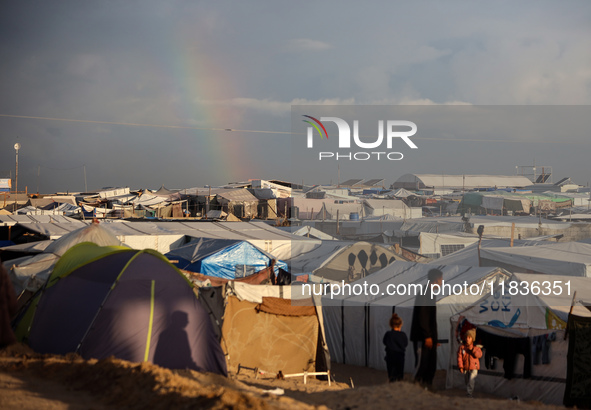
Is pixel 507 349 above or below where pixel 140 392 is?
below

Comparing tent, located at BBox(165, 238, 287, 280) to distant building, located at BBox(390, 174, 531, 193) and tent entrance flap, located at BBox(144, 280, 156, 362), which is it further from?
distant building, located at BBox(390, 174, 531, 193)

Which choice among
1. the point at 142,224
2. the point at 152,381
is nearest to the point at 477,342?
the point at 152,381

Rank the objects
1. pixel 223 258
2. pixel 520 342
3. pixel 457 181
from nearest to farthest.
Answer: pixel 520 342, pixel 223 258, pixel 457 181

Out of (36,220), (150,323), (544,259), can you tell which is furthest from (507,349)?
(36,220)

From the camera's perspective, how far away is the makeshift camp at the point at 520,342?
966 cm

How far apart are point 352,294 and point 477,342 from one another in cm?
403

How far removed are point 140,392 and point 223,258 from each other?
46.5 feet

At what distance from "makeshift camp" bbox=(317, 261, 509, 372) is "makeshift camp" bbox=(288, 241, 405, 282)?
5.84 metres

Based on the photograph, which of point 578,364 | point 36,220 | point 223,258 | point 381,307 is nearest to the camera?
point 578,364

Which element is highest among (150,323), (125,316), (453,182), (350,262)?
(125,316)

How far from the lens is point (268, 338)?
10.8 metres

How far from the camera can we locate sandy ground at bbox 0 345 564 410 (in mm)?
5359

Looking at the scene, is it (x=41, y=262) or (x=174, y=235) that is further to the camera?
→ (x=174, y=235)

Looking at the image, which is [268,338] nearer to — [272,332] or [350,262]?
[272,332]
